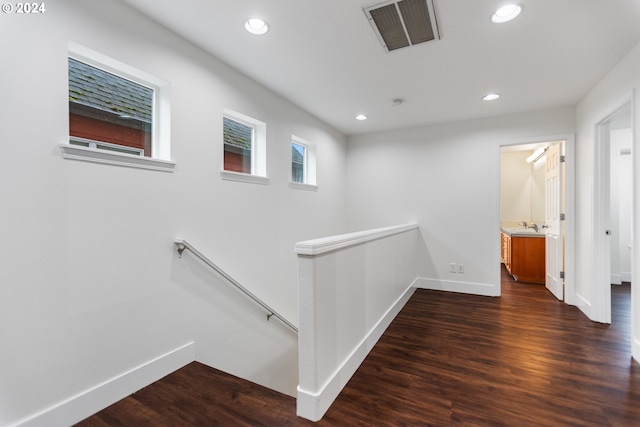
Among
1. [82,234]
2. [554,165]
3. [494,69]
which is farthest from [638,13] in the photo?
[82,234]

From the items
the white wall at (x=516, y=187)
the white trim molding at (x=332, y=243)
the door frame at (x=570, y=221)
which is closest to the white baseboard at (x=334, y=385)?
the white trim molding at (x=332, y=243)

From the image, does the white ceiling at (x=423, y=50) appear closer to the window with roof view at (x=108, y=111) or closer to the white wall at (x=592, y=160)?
the white wall at (x=592, y=160)

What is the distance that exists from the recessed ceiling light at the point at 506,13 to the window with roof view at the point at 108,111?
8.34 ft

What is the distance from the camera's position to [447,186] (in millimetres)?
4348

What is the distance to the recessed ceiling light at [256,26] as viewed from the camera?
2025mm

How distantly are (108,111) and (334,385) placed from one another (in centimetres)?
237

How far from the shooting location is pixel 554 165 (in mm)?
4016

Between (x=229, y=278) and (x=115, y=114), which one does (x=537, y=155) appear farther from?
(x=115, y=114)

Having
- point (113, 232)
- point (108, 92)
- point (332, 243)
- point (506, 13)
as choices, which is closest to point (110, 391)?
point (113, 232)

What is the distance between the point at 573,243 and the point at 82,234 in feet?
16.1

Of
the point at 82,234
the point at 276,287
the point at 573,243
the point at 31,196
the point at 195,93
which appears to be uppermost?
the point at 195,93

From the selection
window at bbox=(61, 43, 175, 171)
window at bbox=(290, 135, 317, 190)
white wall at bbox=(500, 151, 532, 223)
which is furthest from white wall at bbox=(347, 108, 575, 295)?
window at bbox=(61, 43, 175, 171)

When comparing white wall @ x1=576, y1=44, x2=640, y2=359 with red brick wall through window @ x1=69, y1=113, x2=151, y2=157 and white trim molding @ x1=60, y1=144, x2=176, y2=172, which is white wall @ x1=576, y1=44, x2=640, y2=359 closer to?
white trim molding @ x1=60, y1=144, x2=176, y2=172

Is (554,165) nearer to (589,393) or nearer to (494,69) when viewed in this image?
(494,69)
